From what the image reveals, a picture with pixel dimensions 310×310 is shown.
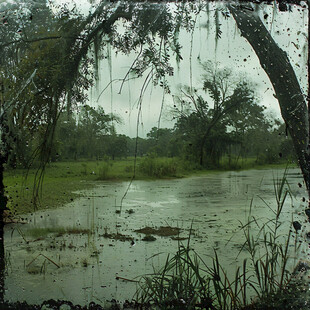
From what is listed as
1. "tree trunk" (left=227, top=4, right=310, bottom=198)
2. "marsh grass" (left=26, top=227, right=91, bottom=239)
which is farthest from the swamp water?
"tree trunk" (left=227, top=4, right=310, bottom=198)

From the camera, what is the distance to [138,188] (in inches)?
87.7

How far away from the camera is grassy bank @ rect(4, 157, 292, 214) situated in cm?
173

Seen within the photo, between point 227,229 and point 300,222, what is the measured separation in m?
0.75

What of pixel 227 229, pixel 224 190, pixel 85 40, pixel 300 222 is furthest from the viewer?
pixel 224 190

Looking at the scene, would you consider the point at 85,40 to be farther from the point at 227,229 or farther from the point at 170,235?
the point at 227,229

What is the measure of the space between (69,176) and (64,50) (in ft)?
2.17

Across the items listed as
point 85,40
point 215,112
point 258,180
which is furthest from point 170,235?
point 85,40

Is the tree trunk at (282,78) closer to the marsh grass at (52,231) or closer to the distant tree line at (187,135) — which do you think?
the distant tree line at (187,135)

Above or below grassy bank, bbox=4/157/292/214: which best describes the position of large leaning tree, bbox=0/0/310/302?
above

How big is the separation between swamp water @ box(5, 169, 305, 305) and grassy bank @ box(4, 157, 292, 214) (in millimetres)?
72

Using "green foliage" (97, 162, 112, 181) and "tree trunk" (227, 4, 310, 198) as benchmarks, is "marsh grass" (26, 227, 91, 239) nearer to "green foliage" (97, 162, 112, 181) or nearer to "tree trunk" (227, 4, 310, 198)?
"green foliage" (97, 162, 112, 181)

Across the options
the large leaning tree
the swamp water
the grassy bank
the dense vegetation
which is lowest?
the swamp water

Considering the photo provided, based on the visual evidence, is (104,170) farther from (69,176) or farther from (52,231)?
(52,231)

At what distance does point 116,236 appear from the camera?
195 cm
